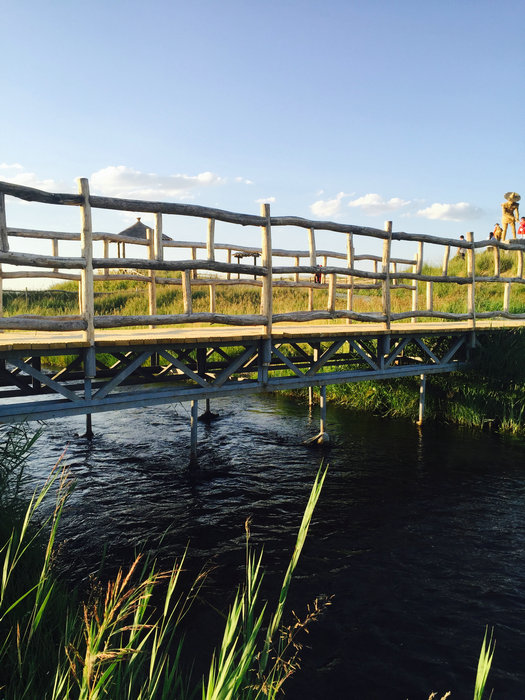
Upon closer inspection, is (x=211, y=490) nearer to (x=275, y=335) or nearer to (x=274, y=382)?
(x=274, y=382)

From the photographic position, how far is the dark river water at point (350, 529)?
5.13 meters

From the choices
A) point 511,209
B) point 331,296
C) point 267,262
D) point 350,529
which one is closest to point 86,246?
point 267,262

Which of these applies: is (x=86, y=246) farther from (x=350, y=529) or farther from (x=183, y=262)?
(x=350, y=529)

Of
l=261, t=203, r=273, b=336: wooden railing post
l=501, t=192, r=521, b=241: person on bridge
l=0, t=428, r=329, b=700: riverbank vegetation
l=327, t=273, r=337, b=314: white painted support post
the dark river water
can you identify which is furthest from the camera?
l=501, t=192, r=521, b=241: person on bridge

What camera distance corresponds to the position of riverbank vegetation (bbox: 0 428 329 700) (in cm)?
205

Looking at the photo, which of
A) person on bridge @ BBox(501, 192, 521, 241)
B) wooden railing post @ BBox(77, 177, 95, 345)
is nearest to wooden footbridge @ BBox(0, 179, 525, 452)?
wooden railing post @ BBox(77, 177, 95, 345)

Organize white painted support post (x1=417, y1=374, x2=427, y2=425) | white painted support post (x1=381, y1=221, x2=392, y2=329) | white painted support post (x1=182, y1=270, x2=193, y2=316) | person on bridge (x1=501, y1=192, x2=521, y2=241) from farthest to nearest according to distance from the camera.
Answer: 1. person on bridge (x1=501, y1=192, x2=521, y2=241)
2. white painted support post (x1=417, y1=374, x2=427, y2=425)
3. white painted support post (x1=381, y1=221, x2=392, y2=329)
4. white painted support post (x1=182, y1=270, x2=193, y2=316)

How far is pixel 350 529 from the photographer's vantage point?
7.83m

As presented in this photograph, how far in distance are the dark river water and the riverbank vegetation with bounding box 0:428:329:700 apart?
72 cm

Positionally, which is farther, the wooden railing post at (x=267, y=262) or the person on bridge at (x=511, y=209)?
the person on bridge at (x=511, y=209)

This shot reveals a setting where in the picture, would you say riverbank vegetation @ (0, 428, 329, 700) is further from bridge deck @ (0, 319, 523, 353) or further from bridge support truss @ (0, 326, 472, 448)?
bridge deck @ (0, 319, 523, 353)

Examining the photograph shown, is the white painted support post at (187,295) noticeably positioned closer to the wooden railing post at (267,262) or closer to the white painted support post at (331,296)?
the wooden railing post at (267,262)

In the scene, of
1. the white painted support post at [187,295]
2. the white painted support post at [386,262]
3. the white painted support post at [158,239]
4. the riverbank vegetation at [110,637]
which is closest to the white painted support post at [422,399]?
the white painted support post at [386,262]

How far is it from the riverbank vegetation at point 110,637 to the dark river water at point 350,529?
→ 72cm
